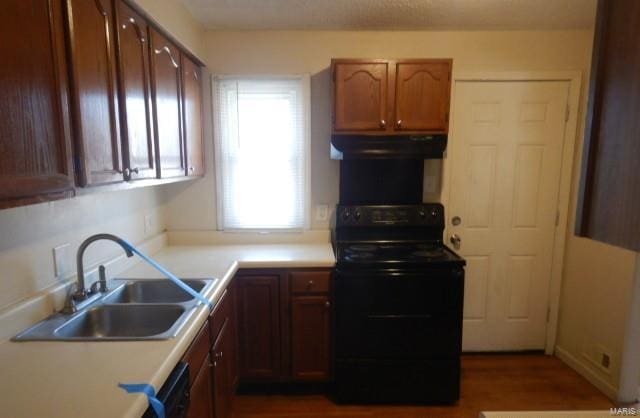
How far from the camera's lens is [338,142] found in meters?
2.21

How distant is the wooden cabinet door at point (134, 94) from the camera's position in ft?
4.31

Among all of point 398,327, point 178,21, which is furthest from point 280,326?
point 178,21

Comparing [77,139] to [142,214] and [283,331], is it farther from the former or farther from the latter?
[283,331]

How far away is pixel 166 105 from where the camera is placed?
176cm

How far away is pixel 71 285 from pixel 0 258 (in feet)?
1.10

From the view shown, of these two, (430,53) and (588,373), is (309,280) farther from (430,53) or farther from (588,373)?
(588,373)

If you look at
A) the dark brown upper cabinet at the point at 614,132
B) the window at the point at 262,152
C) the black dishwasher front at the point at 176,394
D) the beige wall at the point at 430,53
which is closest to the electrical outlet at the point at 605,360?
the beige wall at the point at 430,53

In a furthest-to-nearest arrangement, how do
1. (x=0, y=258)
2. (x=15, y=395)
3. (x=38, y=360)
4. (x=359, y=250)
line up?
(x=359, y=250), (x=0, y=258), (x=38, y=360), (x=15, y=395)

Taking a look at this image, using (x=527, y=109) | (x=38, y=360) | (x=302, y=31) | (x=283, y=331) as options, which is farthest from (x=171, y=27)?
(x=527, y=109)

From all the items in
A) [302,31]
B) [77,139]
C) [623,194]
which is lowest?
[623,194]

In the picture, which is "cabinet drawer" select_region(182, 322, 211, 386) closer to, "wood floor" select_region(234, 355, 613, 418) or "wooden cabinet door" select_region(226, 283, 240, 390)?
"wooden cabinet door" select_region(226, 283, 240, 390)

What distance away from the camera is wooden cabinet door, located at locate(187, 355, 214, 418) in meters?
1.31

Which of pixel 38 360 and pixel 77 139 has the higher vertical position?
pixel 77 139

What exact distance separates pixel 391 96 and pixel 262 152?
3.36 feet
